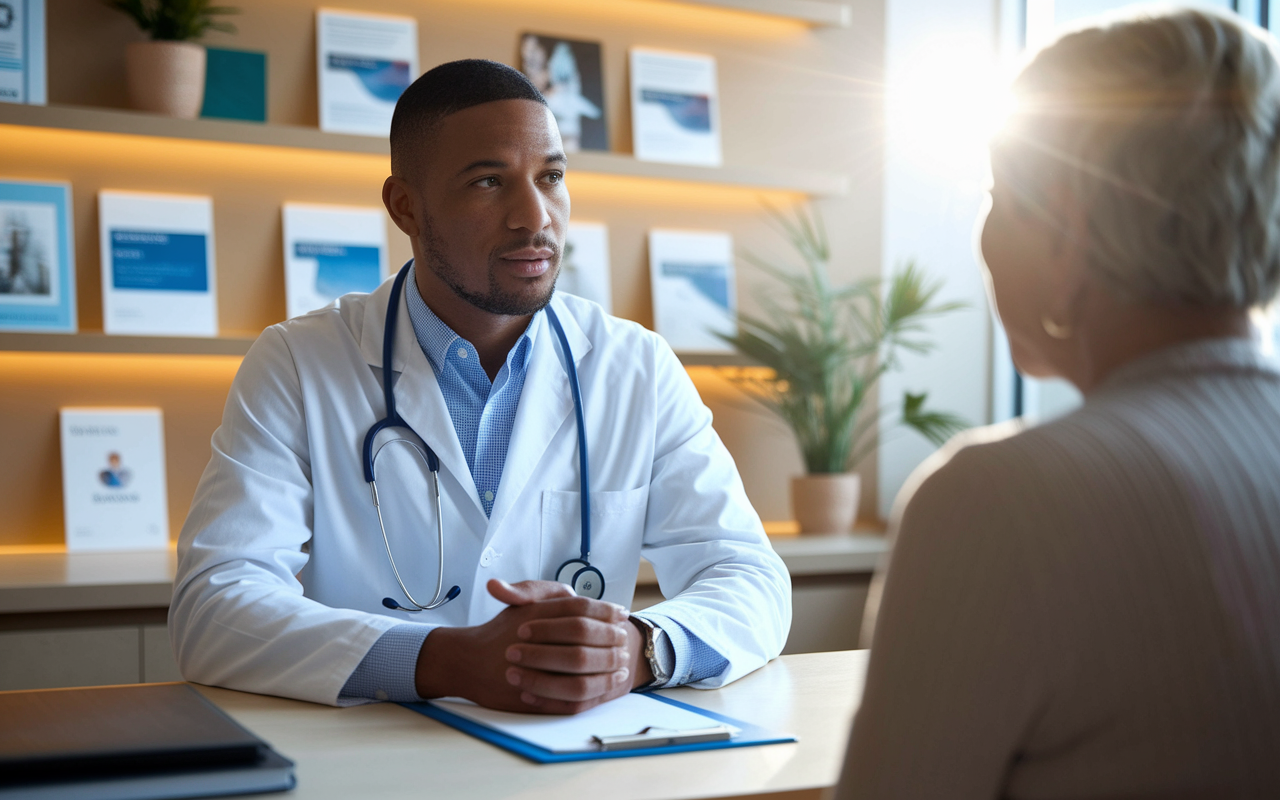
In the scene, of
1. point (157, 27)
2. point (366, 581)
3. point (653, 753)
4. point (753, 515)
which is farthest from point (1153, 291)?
point (157, 27)

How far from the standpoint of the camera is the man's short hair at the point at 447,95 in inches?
74.3

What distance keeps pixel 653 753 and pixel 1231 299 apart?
25.4 inches

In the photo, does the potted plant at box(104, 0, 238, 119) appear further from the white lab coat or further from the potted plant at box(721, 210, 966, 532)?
the potted plant at box(721, 210, 966, 532)

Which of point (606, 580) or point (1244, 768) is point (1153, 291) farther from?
point (606, 580)

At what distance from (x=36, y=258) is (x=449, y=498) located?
1.64 meters

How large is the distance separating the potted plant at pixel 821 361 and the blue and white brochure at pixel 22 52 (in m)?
1.90

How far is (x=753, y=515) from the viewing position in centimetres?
182

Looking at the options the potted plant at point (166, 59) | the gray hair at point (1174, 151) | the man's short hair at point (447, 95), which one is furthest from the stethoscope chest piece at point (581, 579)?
the potted plant at point (166, 59)

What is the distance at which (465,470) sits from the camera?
5.68 feet

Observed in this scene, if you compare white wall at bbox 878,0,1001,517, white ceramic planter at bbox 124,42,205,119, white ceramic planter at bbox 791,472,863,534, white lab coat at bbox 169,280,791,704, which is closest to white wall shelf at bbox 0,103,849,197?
white ceramic planter at bbox 124,42,205,119

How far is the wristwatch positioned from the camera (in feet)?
4.34

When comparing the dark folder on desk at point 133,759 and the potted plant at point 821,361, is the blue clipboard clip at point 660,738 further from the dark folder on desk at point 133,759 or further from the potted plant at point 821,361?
the potted plant at point 821,361

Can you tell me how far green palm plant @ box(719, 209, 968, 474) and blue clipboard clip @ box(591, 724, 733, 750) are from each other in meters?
2.23

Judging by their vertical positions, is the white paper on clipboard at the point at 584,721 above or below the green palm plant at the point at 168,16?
below
